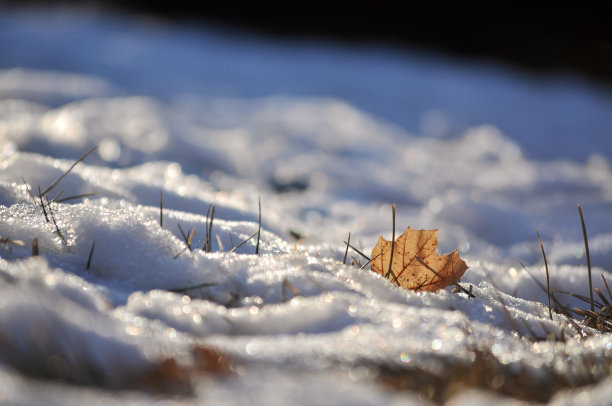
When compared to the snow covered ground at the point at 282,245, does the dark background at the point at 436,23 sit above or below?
above

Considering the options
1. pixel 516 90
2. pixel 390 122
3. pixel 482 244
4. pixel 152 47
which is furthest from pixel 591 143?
pixel 152 47

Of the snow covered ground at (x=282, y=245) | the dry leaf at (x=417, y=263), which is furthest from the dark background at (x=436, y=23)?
the dry leaf at (x=417, y=263)

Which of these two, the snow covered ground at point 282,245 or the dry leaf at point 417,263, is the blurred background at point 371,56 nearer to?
the snow covered ground at point 282,245

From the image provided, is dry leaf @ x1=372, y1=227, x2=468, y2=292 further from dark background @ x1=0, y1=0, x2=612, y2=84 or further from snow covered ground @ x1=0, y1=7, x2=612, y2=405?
dark background @ x1=0, y1=0, x2=612, y2=84

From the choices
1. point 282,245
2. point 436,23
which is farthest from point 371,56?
point 282,245

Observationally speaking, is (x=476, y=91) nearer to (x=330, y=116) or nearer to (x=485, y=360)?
(x=330, y=116)

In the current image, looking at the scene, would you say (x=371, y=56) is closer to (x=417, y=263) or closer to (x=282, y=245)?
(x=282, y=245)
